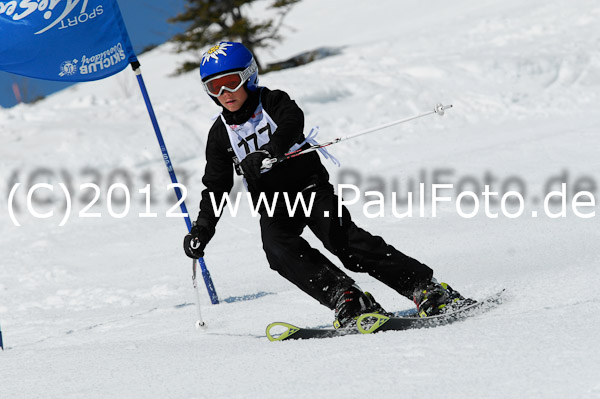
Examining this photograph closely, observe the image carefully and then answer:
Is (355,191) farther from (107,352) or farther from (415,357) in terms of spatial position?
(415,357)

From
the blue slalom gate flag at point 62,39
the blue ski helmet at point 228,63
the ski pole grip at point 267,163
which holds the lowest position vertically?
the ski pole grip at point 267,163

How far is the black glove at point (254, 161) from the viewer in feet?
12.2

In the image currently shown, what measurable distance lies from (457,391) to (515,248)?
381 centimetres

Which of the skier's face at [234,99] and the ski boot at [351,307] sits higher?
the skier's face at [234,99]

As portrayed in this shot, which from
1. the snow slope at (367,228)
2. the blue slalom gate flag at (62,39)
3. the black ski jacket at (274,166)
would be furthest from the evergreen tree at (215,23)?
the black ski jacket at (274,166)

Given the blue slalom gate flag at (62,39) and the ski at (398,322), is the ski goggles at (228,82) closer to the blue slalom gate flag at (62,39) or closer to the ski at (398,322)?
the ski at (398,322)

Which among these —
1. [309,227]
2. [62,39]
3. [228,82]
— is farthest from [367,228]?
[228,82]

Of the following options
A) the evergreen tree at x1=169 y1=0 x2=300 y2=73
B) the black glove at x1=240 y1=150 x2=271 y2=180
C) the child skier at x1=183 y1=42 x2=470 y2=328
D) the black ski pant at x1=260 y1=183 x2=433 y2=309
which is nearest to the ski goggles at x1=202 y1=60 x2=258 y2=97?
the child skier at x1=183 y1=42 x2=470 y2=328

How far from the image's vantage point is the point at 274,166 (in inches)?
158

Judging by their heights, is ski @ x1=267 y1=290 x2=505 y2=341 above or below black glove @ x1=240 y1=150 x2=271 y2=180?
below

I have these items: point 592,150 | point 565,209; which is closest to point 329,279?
point 565,209

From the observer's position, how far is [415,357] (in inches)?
109

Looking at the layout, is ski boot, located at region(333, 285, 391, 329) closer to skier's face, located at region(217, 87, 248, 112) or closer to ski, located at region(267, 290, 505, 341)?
ski, located at region(267, 290, 505, 341)

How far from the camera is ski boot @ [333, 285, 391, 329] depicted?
3.77m
